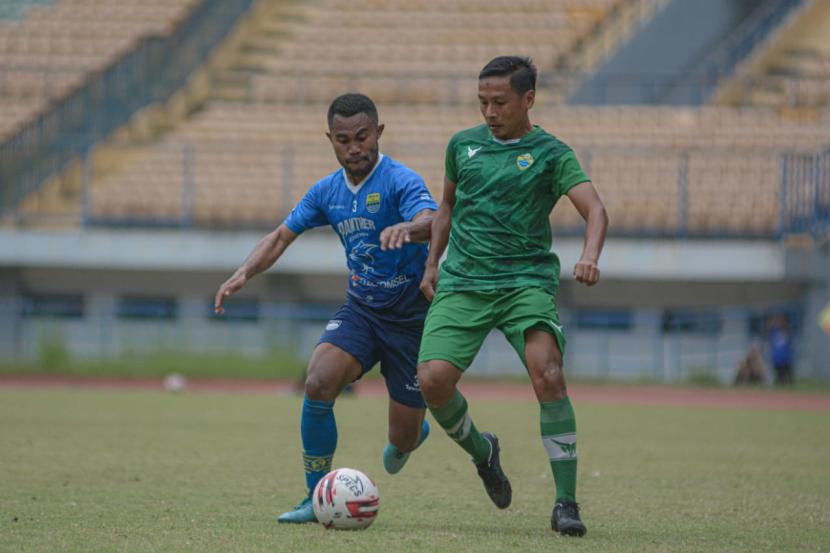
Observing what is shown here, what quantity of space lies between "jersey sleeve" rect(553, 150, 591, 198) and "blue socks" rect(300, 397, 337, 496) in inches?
61.3

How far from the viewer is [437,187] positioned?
23703 mm

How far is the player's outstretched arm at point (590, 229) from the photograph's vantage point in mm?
6262

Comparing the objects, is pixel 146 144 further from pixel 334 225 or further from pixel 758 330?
pixel 334 225

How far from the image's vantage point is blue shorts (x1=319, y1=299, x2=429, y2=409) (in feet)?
24.3

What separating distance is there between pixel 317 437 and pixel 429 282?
3.12 ft

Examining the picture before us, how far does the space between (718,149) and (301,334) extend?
25.0 ft

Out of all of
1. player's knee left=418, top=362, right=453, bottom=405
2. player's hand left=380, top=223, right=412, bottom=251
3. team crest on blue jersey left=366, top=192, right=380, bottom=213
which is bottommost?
player's knee left=418, top=362, right=453, bottom=405

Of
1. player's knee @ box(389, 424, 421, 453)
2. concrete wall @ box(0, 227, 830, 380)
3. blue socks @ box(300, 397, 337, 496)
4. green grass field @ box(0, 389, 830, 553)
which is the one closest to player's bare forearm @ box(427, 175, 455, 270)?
blue socks @ box(300, 397, 337, 496)

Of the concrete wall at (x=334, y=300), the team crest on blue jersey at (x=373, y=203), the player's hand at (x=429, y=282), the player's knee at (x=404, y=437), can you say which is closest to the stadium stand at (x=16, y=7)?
the concrete wall at (x=334, y=300)

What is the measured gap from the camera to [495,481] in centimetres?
739

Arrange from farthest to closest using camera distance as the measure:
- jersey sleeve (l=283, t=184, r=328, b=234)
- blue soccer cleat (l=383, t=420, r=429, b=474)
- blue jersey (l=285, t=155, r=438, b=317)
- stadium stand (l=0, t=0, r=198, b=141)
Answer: stadium stand (l=0, t=0, r=198, b=141), blue soccer cleat (l=383, t=420, r=429, b=474), jersey sleeve (l=283, t=184, r=328, b=234), blue jersey (l=285, t=155, r=438, b=317)

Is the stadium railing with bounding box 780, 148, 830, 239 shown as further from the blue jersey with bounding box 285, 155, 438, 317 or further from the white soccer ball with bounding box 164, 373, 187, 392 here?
the blue jersey with bounding box 285, 155, 438, 317

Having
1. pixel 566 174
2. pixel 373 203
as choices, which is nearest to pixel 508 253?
pixel 566 174

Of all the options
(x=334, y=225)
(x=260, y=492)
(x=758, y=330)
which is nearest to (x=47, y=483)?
(x=260, y=492)
